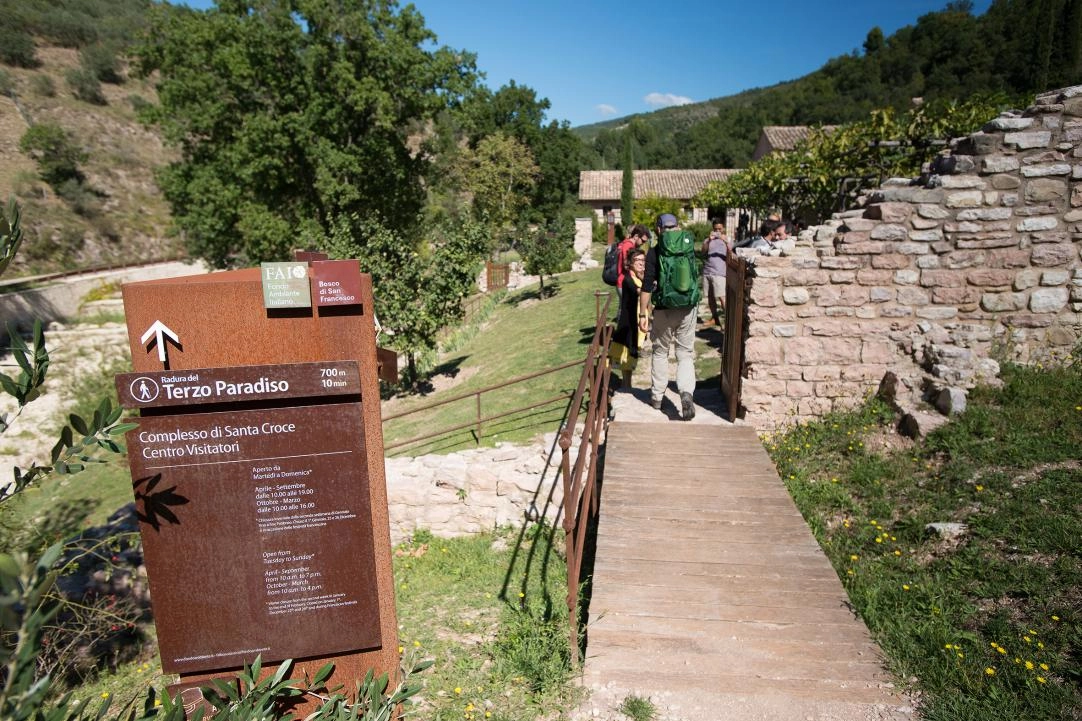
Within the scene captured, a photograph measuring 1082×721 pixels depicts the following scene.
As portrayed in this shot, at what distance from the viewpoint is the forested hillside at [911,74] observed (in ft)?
112

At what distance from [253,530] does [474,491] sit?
462 centimetres

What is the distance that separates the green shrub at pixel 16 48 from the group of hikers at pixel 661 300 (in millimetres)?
62366

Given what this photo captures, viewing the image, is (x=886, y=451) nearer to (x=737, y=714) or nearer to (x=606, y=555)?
(x=606, y=555)

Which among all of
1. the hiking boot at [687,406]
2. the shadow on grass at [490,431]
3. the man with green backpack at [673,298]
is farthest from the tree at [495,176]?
the hiking boot at [687,406]

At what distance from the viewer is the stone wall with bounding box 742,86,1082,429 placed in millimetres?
5652

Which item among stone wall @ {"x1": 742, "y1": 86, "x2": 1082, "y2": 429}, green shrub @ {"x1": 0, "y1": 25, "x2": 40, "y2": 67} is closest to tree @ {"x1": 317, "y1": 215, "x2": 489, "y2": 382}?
stone wall @ {"x1": 742, "y1": 86, "x2": 1082, "y2": 429}

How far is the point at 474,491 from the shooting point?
6949 millimetres

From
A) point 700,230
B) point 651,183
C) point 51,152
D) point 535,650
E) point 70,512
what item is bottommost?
point 70,512

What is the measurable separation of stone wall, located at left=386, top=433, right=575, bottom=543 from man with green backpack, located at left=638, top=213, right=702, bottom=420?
159cm

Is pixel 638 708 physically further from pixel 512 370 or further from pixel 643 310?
pixel 512 370

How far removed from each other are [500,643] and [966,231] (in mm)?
5733

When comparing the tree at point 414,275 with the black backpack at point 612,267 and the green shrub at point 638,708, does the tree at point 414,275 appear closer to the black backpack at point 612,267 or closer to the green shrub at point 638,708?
the black backpack at point 612,267

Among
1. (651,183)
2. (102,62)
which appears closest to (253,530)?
(651,183)

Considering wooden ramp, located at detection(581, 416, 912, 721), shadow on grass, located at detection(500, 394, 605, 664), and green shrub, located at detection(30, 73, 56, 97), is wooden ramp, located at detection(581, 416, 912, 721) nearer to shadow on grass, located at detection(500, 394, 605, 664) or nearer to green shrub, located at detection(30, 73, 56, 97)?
shadow on grass, located at detection(500, 394, 605, 664)
